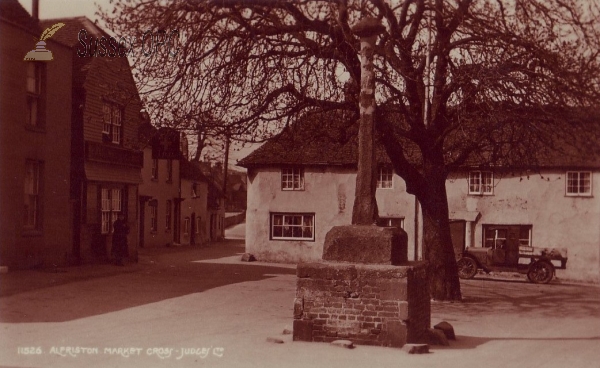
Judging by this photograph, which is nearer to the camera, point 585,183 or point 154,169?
point 585,183

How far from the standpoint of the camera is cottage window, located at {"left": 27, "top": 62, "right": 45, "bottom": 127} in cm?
2189

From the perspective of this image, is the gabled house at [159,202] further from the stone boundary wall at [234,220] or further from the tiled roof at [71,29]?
the stone boundary wall at [234,220]

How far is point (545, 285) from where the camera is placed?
29.0 meters

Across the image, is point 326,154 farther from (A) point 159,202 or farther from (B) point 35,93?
(B) point 35,93

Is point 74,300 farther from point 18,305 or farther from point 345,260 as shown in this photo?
point 345,260

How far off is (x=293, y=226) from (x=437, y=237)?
16.9 m

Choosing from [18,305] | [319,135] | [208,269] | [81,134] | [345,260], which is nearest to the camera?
[345,260]

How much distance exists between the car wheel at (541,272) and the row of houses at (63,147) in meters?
14.7

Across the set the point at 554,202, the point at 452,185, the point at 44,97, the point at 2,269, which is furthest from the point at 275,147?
the point at 2,269

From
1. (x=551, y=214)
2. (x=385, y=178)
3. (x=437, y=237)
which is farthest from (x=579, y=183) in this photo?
(x=437, y=237)

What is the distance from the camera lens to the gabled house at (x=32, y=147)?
20.3 m

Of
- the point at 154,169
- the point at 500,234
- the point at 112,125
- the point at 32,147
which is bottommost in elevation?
the point at 500,234

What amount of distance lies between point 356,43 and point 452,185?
18.8m

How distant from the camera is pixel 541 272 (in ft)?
96.9
